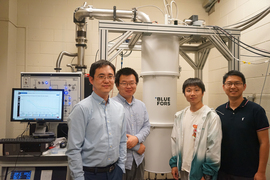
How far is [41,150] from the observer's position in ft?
5.16

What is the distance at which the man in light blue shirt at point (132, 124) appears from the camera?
5.20 ft

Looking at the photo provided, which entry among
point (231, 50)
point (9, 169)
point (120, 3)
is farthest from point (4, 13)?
point (231, 50)

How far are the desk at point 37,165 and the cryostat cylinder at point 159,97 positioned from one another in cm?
79

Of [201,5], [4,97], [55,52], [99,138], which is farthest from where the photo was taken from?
[201,5]

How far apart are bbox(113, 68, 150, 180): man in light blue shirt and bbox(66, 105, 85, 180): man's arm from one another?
0.51m

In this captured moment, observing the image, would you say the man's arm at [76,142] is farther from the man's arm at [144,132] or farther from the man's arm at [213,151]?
the man's arm at [213,151]

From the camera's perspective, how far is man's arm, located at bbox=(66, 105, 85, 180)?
1.10 meters

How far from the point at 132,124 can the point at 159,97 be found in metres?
0.43

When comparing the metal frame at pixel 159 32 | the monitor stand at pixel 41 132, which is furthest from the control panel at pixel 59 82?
the metal frame at pixel 159 32

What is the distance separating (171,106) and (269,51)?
1195 millimetres

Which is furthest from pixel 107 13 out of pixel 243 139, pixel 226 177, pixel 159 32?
pixel 226 177

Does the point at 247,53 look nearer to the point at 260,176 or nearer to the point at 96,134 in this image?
the point at 260,176

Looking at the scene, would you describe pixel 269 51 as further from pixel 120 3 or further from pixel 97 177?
pixel 120 3

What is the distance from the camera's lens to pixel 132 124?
1615 mm
